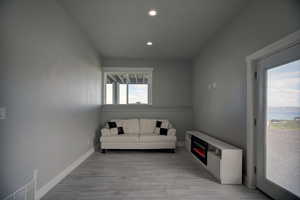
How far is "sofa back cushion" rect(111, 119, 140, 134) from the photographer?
4692mm

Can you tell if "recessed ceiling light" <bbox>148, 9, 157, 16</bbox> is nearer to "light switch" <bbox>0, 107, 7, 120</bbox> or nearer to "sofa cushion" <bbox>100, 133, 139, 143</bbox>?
"light switch" <bbox>0, 107, 7, 120</bbox>

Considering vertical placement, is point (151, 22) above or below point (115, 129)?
above

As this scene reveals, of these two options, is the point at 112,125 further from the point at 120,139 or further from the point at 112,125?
the point at 120,139

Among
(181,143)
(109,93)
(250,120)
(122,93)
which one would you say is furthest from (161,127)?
(250,120)

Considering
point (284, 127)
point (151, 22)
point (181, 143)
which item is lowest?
point (181, 143)

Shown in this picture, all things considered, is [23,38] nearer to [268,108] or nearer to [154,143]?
[268,108]

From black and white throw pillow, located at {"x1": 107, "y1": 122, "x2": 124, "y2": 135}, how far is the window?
2.98ft

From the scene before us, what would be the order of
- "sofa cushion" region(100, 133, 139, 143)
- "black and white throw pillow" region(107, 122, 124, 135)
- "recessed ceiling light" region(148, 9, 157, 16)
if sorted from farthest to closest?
"black and white throw pillow" region(107, 122, 124, 135), "sofa cushion" region(100, 133, 139, 143), "recessed ceiling light" region(148, 9, 157, 16)

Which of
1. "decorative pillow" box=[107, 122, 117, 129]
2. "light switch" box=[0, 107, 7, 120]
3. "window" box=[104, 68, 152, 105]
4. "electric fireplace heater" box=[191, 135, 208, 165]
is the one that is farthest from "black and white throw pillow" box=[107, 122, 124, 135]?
"light switch" box=[0, 107, 7, 120]

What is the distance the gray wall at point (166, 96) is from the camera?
201 inches

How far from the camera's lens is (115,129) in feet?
14.6

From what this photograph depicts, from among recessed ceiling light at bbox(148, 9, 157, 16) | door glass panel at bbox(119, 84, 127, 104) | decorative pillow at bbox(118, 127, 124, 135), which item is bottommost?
decorative pillow at bbox(118, 127, 124, 135)

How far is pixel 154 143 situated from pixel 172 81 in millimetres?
2149

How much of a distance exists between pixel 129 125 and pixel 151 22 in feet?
9.60
